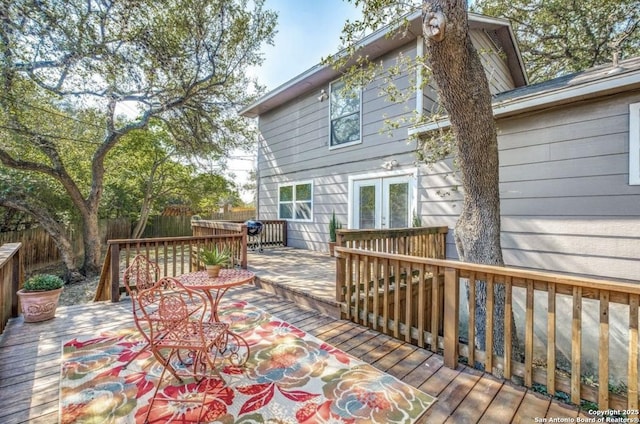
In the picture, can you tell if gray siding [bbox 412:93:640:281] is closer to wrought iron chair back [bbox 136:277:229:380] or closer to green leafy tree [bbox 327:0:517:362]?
green leafy tree [bbox 327:0:517:362]

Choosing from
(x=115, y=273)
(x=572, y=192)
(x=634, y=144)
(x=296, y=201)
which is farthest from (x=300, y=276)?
(x=634, y=144)

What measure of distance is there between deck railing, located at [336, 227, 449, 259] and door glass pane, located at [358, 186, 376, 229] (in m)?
1.71

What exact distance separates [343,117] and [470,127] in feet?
16.5

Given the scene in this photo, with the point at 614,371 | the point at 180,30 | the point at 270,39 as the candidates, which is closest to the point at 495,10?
the point at 270,39

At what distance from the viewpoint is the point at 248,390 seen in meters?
2.26

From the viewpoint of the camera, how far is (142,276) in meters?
3.40

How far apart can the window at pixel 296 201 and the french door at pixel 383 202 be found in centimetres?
179

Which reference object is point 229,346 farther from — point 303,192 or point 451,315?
point 303,192

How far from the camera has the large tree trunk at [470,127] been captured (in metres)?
2.50

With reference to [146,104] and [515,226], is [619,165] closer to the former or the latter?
[515,226]

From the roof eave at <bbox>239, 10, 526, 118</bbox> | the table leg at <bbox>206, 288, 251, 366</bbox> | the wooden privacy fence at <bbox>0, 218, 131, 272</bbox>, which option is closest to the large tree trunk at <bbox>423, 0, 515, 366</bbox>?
the roof eave at <bbox>239, 10, 526, 118</bbox>

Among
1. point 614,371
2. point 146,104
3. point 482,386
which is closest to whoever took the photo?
point 482,386

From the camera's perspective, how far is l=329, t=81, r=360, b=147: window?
286 inches

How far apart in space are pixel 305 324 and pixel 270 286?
144 cm
